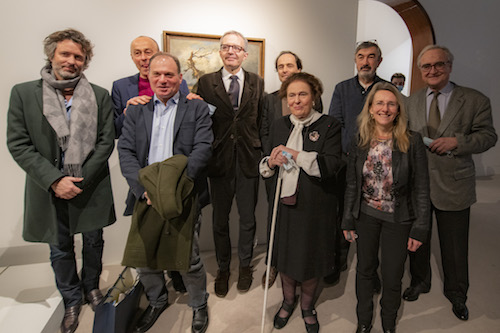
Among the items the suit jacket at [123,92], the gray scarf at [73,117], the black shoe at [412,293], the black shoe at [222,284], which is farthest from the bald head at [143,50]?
the black shoe at [412,293]

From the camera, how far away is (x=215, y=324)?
2.23m

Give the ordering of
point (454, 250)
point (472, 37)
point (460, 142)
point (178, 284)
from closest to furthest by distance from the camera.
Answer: point (460, 142) → point (454, 250) → point (178, 284) → point (472, 37)

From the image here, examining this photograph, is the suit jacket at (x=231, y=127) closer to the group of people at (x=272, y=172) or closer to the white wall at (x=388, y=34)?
the group of people at (x=272, y=172)

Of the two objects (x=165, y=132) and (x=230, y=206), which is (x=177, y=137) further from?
(x=230, y=206)

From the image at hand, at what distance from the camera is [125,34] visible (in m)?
2.77

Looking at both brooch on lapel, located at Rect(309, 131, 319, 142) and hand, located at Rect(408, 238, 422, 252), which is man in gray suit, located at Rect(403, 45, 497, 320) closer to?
hand, located at Rect(408, 238, 422, 252)

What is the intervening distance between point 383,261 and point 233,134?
4.52 feet

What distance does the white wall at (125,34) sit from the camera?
2598mm

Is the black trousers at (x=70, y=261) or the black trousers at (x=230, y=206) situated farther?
the black trousers at (x=230, y=206)

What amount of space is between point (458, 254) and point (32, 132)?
306cm

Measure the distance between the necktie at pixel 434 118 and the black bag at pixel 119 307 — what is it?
2.33 m

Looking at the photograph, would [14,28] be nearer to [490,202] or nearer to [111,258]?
[111,258]

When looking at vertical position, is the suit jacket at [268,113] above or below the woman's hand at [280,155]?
above

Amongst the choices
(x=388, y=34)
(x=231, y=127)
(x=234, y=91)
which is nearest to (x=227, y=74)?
(x=234, y=91)
